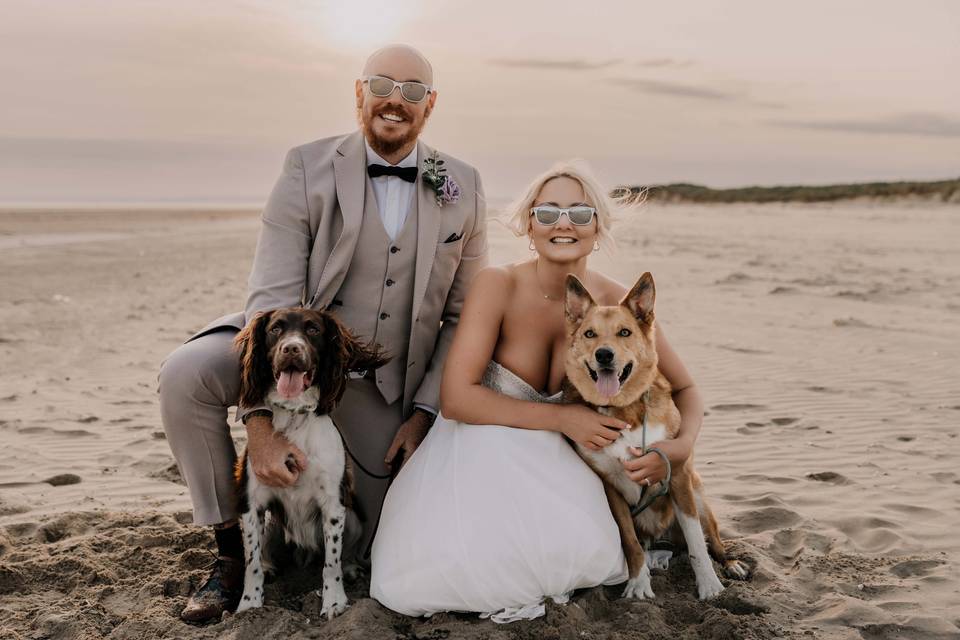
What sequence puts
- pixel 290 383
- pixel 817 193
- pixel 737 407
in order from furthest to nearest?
pixel 817 193 < pixel 737 407 < pixel 290 383

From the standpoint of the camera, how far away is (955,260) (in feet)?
55.2

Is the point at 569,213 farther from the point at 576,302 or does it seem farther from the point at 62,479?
the point at 62,479

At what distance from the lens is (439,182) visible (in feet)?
14.8

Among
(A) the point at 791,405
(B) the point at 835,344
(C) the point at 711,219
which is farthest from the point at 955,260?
(C) the point at 711,219

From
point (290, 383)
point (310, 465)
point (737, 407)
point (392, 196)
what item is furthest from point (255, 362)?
point (737, 407)

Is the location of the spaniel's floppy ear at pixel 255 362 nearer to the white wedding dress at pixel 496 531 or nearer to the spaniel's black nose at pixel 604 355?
the white wedding dress at pixel 496 531

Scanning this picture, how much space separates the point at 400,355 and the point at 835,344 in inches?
268

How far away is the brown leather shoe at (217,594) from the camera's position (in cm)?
369

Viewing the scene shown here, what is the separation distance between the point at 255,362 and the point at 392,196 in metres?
1.30

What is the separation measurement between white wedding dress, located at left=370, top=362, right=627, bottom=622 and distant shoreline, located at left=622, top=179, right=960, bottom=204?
24456 millimetres

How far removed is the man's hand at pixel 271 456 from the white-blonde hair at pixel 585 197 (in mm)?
1651

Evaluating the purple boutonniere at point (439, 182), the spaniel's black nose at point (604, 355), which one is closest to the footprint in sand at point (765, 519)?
the spaniel's black nose at point (604, 355)

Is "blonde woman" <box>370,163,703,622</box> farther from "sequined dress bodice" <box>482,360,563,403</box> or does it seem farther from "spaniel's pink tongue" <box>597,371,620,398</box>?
"spaniel's pink tongue" <box>597,371,620,398</box>

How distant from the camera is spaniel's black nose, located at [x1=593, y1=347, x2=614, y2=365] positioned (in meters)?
3.77
